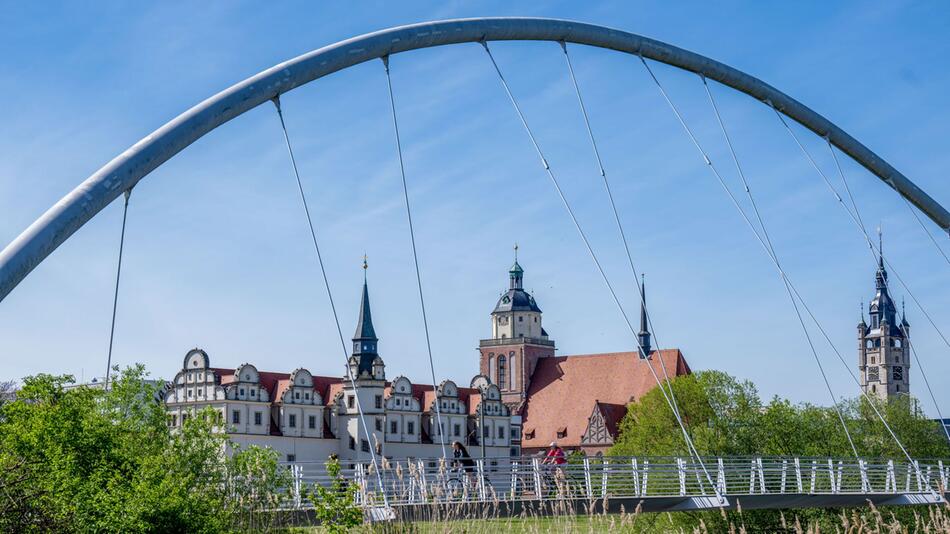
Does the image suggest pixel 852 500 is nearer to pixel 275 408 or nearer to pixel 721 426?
pixel 721 426

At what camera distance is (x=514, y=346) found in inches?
4291

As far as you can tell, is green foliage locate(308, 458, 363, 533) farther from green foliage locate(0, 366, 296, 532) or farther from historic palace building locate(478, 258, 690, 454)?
historic palace building locate(478, 258, 690, 454)

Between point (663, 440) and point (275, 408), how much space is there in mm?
26754

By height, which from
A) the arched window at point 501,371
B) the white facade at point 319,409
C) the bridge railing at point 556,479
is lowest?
the bridge railing at point 556,479

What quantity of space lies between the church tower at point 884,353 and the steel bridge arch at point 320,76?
402 ft

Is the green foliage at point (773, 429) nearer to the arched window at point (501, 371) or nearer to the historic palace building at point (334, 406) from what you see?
the historic palace building at point (334, 406)

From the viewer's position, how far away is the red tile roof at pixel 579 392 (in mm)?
101500

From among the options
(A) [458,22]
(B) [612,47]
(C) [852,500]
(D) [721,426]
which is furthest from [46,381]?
(D) [721,426]

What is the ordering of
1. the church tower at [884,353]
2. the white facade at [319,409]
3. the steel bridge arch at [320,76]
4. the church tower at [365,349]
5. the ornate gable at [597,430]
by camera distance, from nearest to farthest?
the steel bridge arch at [320,76], the white facade at [319,409], the church tower at [365,349], the ornate gable at [597,430], the church tower at [884,353]

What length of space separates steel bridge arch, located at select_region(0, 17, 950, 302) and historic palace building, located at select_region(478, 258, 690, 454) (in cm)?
7359

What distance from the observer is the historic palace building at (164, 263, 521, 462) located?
249ft

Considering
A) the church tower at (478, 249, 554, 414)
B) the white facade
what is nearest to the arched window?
the church tower at (478, 249, 554, 414)

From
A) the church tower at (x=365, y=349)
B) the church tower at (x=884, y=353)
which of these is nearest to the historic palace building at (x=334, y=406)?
the church tower at (x=365, y=349)

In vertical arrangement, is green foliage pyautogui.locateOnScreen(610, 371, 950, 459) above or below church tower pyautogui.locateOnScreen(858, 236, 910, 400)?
below
